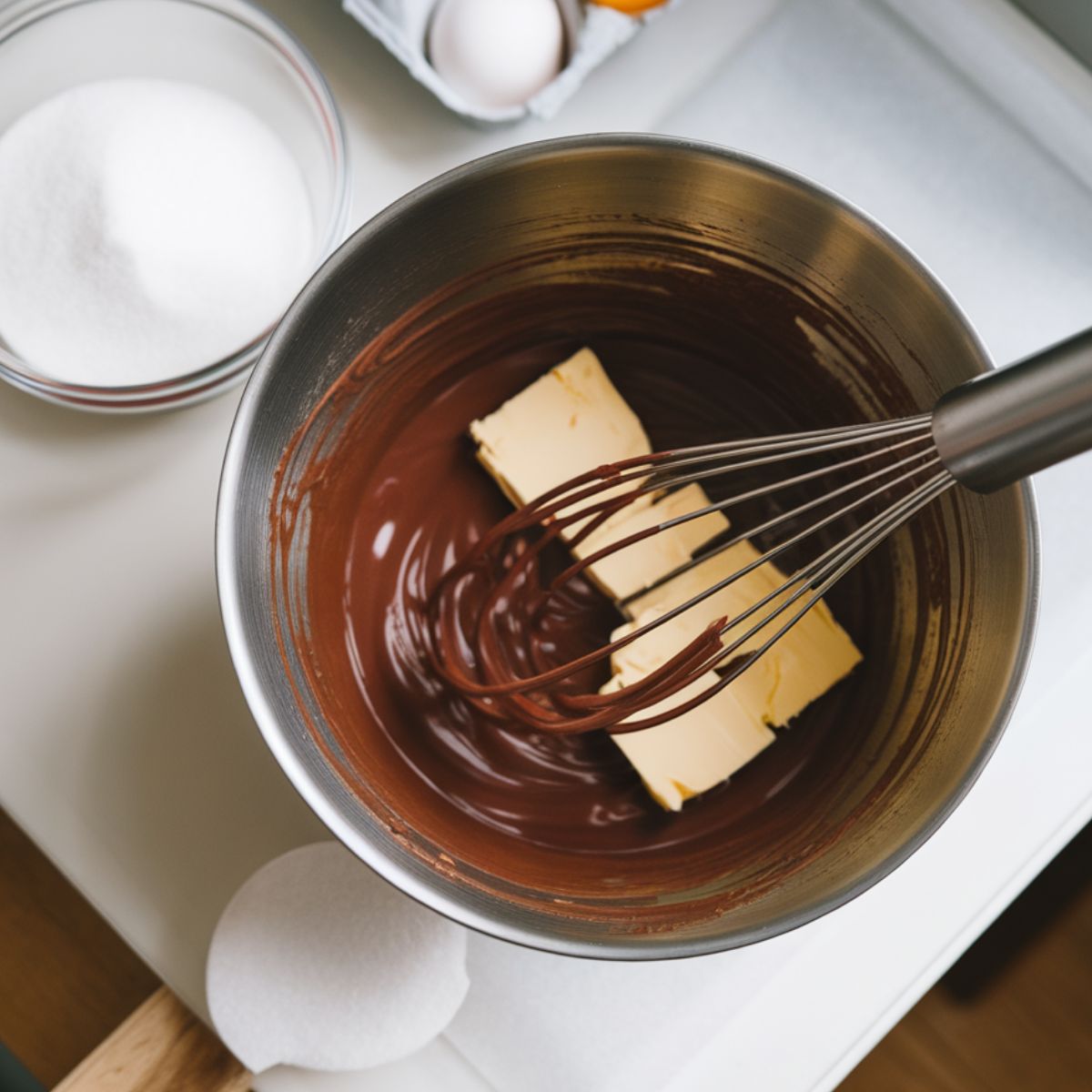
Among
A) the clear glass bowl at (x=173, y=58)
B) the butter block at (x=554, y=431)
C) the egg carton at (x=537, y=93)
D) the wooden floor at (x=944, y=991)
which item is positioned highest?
the clear glass bowl at (x=173, y=58)

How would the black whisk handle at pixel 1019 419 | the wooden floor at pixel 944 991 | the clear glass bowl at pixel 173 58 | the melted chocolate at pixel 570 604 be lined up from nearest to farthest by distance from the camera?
the black whisk handle at pixel 1019 419, the melted chocolate at pixel 570 604, the clear glass bowl at pixel 173 58, the wooden floor at pixel 944 991

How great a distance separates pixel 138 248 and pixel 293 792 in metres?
0.33

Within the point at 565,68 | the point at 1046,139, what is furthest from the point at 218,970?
the point at 1046,139

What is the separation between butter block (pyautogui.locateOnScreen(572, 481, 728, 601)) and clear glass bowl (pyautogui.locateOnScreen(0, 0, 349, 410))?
257 mm

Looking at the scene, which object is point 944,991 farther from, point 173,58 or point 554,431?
point 173,58

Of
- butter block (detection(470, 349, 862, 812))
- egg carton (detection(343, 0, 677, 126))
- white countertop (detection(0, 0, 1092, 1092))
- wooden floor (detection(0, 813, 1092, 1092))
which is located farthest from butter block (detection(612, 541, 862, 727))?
wooden floor (detection(0, 813, 1092, 1092))

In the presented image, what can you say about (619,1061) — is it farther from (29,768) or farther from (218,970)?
(29,768)

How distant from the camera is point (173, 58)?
2.35 ft

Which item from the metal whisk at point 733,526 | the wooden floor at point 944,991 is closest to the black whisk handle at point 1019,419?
the metal whisk at point 733,526

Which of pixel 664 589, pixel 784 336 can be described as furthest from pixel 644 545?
pixel 784 336

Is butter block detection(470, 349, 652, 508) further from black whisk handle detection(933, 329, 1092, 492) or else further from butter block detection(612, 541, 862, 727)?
black whisk handle detection(933, 329, 1092, 492)

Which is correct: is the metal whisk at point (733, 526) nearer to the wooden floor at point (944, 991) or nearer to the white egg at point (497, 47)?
the white egg at point (497, 47)

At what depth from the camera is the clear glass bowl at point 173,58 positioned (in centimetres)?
69

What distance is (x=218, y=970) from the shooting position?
0.61m
